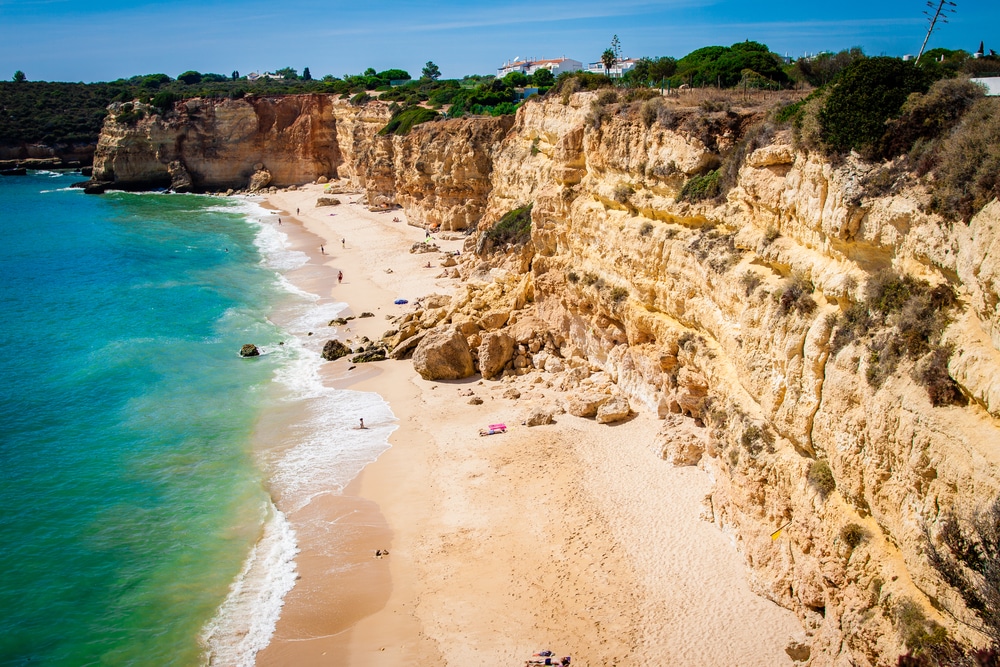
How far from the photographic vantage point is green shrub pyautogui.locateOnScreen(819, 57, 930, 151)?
1298 cm

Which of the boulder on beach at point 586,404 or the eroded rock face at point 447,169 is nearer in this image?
the boulder on beach at point 586,404

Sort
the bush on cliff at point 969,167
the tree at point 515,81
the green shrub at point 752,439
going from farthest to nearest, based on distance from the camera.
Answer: the tree at point 515,81
the green shrub at point 752,439
the bush on cliff at point 969,167

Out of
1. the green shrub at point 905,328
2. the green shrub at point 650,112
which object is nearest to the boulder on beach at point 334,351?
the green shrub at point 650,112

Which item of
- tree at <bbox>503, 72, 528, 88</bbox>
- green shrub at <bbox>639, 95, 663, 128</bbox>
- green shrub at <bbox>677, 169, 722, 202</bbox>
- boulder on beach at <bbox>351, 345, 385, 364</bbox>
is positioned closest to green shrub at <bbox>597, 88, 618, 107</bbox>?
green shrub at <bbox>639, 95, 663, 128</bbox>

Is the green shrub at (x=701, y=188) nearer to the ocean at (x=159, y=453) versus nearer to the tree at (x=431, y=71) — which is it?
the ocean at (x=159, y=453)

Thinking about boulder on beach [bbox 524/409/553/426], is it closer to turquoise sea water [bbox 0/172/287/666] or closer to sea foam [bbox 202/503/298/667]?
sea foam [bbox 202/503/298/667]

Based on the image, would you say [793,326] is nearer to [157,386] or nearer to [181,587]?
[181,587]

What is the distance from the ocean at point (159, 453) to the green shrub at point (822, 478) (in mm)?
11720

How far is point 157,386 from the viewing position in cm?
2789

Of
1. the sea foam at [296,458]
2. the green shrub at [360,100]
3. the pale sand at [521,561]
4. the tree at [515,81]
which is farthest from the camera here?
the green shrub at [360,100]

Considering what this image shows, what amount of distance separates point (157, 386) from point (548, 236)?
661 inches

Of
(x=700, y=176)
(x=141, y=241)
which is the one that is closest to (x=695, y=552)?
(x=700, y=176)

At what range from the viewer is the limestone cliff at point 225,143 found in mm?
70375

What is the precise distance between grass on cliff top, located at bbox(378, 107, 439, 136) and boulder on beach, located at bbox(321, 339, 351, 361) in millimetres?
27868
